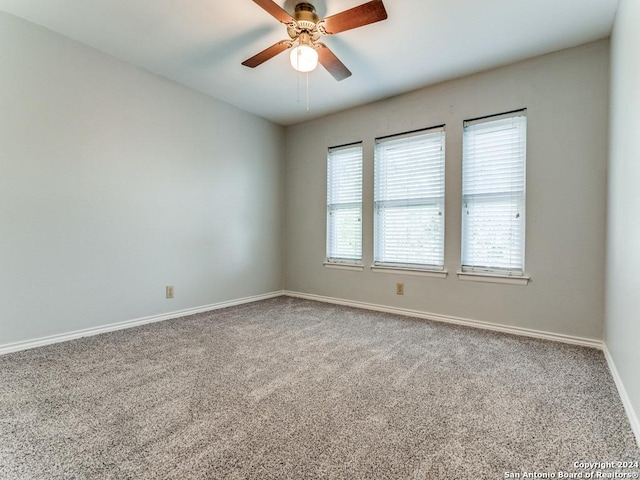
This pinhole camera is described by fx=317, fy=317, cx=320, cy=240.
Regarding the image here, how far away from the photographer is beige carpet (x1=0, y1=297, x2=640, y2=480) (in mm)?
1208

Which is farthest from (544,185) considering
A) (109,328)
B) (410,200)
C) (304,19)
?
(109,328)

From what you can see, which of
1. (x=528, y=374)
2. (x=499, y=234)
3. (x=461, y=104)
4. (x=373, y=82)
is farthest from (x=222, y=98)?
(x=528, y=374)

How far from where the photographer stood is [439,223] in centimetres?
330

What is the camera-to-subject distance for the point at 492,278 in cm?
297

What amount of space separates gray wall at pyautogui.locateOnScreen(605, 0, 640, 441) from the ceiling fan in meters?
1.32

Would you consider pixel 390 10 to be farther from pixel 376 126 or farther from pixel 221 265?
pixel 221 265

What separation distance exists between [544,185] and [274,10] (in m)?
2.51

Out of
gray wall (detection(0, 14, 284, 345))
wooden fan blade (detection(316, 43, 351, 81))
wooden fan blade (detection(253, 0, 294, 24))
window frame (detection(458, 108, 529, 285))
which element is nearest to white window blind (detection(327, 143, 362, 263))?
gray wall (detection(0, 14, 284, 345))

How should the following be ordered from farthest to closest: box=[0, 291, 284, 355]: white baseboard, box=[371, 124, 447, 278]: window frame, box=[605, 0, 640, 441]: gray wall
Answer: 1. box=[371, 124, 447, 278]: window frame
2. box=[0, 291, 284, 355]: white baseboard
3. box=[605, 0, 640, 441]: gray wall

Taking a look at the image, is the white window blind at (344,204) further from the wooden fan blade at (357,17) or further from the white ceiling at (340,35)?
the wooden fan blade at (357,17)

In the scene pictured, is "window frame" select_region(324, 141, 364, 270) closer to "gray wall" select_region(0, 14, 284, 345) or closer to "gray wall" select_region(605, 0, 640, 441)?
"gray wall" select_region(0, 14, 284, 345)

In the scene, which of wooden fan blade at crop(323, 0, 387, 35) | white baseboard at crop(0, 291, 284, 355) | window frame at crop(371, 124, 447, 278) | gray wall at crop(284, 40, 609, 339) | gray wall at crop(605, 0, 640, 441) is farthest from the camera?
window frame at crop(371, 124, 447, 278)

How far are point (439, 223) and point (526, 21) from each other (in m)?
1.75

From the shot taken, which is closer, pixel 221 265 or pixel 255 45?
pixel 255 45
